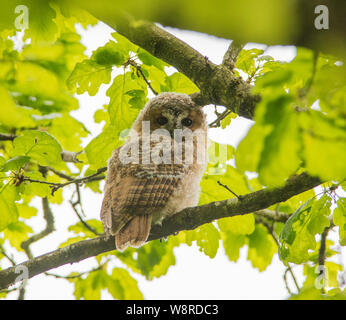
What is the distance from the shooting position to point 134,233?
2801 millimetres

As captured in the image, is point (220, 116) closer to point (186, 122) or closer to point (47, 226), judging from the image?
point (186, 122)

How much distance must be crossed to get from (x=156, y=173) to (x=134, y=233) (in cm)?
49

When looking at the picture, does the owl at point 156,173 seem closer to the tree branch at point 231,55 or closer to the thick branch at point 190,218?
the thick branch at point 190,218

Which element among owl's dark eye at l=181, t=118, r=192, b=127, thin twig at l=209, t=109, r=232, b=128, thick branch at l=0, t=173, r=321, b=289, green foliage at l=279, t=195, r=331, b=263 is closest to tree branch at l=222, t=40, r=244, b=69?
thin twig at l=209, t=109, r=232, b=128

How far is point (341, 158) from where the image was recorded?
34.9 inches

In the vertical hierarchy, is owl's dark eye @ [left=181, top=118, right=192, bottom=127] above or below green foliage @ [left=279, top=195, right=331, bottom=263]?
above

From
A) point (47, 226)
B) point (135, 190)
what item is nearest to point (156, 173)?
point (135, 190)

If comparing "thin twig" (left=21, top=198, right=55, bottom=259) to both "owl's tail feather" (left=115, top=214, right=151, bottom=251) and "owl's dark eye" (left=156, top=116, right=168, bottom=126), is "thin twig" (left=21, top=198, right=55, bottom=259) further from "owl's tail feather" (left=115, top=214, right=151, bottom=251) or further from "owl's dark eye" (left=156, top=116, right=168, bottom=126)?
"owl's tail feather" (left=115, top=214, right=151, bottom=251)

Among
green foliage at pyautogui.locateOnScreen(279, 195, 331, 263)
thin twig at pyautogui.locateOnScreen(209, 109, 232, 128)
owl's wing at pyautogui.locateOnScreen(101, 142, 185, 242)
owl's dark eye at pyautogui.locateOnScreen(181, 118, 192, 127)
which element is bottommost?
green foliage at pyautogui.locateOnScreen(279, 195, 331, 263)

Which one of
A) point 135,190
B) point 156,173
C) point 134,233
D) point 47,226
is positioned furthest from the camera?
point 47,226

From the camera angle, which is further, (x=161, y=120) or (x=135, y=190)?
(x=161, y=120)

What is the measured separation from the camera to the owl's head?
11.8 feet
